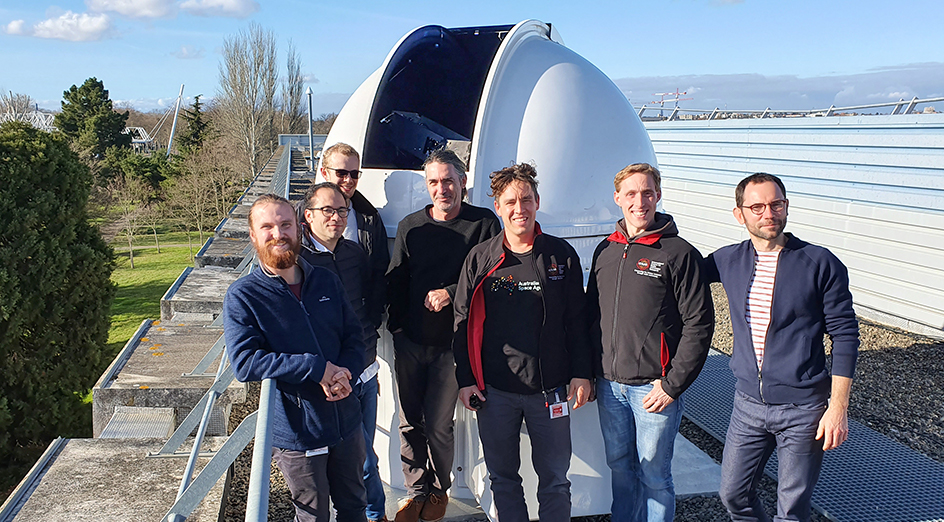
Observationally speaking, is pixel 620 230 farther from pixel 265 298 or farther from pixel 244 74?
pixel 244 74

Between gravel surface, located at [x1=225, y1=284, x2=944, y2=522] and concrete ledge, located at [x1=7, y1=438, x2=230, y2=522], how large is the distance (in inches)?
16.2

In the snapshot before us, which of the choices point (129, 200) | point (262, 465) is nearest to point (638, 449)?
point (262, 465)

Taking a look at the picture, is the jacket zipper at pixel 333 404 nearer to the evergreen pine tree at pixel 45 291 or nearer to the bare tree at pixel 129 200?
the evergreen pine tree at pixel 45 291

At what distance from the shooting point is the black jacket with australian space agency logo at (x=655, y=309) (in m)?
2.71

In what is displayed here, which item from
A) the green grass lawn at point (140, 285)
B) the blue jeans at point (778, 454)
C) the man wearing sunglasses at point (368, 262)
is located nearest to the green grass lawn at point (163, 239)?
the green grass lawn at point (140, 285)

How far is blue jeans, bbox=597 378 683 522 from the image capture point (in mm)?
2816

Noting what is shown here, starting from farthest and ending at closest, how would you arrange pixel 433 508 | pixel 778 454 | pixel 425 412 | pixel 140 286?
pixel 140 286
pixel 433 508
pixel 425 412
pixel 778 454

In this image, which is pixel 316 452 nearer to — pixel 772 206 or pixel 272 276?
pixel 272 276

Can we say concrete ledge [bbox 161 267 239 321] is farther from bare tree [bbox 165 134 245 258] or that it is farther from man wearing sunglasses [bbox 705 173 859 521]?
bare tree [bbox 165 134 245 258]

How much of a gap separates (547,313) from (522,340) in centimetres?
18

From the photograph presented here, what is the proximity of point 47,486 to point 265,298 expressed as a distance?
6.27 ft

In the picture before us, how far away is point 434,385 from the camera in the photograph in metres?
3.29

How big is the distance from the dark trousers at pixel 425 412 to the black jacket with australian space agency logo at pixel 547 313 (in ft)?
1.09

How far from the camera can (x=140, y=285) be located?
1980cm
